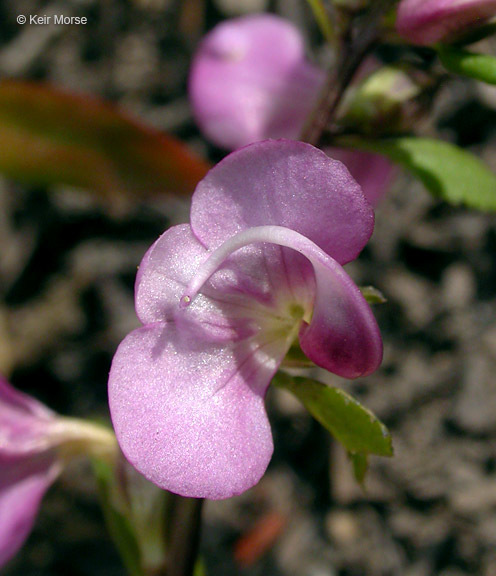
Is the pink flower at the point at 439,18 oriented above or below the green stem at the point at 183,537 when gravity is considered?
above

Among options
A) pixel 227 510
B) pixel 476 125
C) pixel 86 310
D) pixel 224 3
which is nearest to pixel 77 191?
pixel 86 310

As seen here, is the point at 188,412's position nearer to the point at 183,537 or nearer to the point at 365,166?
the point at 183,537

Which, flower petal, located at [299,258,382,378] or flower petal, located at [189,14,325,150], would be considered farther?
flower petal, located at [189,14,325,150]

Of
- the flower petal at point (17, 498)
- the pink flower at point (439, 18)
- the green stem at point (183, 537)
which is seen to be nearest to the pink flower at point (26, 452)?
the flower petal at point (17, 498)

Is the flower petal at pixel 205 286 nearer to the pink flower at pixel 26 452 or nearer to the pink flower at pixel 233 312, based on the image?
the pink flower at pixel 233 312

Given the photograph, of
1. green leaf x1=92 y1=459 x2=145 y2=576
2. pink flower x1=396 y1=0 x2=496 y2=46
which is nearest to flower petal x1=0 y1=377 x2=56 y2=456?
green leaf x1=92 y1=459 x2=145 y2=576

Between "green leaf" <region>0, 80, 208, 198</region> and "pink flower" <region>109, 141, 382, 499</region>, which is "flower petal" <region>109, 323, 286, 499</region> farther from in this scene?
"green leaf" <region>0, 80, 208, 198</region>
